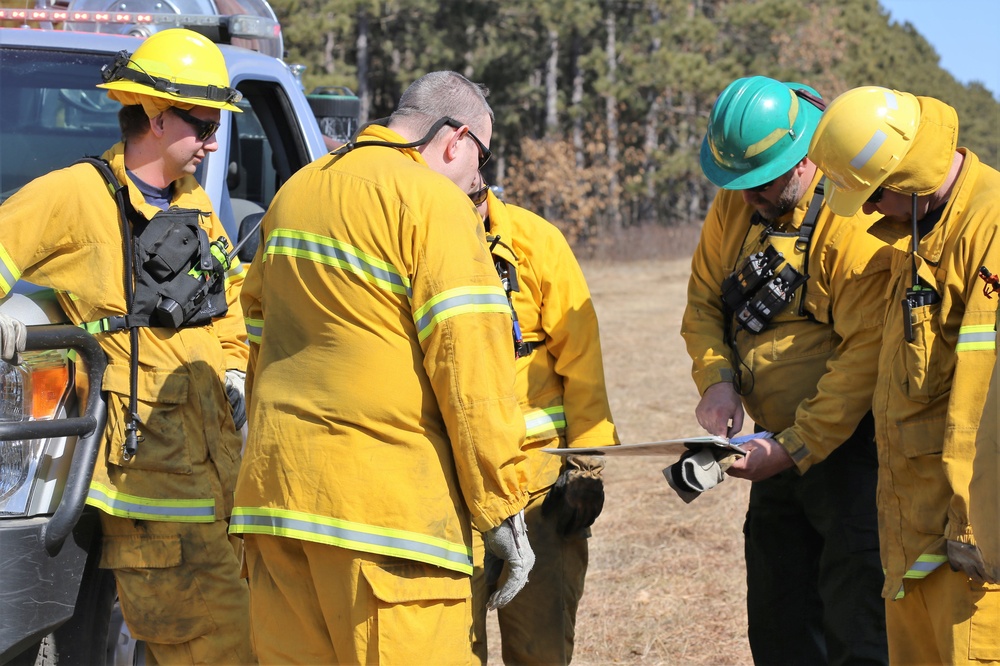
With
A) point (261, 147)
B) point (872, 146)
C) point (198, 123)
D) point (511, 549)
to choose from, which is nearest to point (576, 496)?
point (511, 549)

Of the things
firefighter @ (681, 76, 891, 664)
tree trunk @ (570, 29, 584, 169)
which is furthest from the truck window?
tree trunk @ (570, 29, 584, 169)

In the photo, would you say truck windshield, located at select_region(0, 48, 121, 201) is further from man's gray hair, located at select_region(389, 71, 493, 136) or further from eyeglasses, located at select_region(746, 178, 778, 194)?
eyeglasses, located at select_region(746, 178, 778, 194)

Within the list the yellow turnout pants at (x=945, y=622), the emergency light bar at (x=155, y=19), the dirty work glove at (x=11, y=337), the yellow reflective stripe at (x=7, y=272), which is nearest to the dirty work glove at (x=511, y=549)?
the yellow turnout pants at (x=945, y=622)

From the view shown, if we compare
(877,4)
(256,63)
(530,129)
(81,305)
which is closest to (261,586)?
(81,305)

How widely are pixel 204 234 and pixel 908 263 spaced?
6.99ft

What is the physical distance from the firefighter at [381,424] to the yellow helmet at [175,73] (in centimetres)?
105

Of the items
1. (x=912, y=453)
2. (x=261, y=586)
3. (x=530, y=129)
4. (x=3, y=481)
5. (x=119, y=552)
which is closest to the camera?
(x=261, y=586)

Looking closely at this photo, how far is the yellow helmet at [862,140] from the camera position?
284 centimetres

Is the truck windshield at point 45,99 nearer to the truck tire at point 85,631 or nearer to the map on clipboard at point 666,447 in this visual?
the truck tire at point 85,631

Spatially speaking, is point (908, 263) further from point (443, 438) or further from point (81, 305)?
point (81, 305)

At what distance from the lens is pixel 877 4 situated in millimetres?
56219

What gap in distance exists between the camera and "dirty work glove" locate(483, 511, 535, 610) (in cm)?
260

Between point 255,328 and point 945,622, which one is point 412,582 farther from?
point 945,622

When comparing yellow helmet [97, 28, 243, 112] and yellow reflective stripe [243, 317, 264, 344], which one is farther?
yellow helmet [97, 28, 243, 112]
